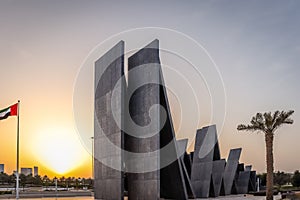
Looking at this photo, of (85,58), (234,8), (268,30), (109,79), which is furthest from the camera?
(85,58)

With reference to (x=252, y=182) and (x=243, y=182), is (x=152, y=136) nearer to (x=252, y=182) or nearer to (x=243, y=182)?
(x=243, y=182)

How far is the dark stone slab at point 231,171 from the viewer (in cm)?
3984

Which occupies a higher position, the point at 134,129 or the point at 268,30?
the point at 268,30

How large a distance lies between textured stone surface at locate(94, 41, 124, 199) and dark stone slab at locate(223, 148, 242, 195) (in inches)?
646

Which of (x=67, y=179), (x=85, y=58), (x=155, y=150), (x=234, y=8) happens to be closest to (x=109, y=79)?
(x=85, y=58)

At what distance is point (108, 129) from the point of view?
Result: 83.7ft

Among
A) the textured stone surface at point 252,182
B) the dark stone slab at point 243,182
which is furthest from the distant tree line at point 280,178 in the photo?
the dark stone slab at point 243,182

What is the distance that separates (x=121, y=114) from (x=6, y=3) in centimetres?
835

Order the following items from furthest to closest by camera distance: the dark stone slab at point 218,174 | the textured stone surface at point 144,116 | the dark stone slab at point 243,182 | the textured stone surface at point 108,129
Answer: the dark stone slab at point 243,182 < the dark stone slab at point 218,174 < the textured stone surface at point 108,129 < the textured stone surface at point 144,116

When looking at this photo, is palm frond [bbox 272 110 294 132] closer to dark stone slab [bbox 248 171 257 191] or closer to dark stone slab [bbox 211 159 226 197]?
dark stone slab [bbox 211 159 226 197]

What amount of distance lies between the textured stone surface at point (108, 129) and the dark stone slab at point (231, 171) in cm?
1641

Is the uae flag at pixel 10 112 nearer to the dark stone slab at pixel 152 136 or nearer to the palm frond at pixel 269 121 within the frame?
the dark stone slab at pixel 152 136

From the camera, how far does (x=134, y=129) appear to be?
78.1 ft

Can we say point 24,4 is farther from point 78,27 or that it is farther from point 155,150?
point 155,150
